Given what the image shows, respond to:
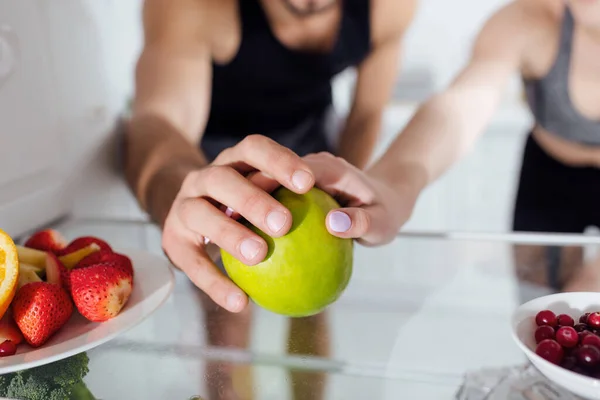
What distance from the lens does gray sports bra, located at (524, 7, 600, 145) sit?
1.05 metres

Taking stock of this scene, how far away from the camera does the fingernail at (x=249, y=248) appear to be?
0.48m

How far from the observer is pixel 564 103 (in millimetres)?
1058

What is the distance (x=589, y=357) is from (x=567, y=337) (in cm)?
2

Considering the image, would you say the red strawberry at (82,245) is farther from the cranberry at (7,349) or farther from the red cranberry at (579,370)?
the red cranberry at (579,370)

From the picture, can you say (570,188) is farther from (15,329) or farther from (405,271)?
(15,329)

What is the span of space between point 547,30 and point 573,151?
233mm

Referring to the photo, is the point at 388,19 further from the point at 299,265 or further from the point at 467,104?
the point at 299,265

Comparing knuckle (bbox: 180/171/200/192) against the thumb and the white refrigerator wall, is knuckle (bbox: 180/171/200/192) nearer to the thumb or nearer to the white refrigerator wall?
the thumb

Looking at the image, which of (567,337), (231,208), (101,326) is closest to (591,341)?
(567,337)

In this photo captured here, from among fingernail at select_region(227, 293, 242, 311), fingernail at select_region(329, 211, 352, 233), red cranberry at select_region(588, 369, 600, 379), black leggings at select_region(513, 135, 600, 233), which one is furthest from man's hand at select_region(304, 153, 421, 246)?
black leggings at select_region(513, 135, 600, 233)

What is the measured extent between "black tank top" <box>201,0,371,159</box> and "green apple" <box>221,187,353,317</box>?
22.7 inches

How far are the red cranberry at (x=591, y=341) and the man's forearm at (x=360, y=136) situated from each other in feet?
2.64

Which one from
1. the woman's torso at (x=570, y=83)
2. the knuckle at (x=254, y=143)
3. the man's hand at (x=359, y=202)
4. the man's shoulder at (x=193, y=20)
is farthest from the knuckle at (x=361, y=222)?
the woman's torso at (x=570, y=83)

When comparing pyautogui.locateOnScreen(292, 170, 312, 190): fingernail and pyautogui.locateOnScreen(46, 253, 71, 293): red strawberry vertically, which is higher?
pyautogui.locateOnScreen(292, 170, 312, 190): fingernail
